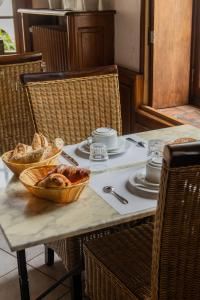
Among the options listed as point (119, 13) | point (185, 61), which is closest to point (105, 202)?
point (185, 61)

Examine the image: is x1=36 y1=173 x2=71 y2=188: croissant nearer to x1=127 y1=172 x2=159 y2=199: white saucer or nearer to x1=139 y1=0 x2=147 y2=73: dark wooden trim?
x1=127 y1=172 x2=159 y2=199: white saucer

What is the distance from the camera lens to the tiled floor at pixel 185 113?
2527 millimetres

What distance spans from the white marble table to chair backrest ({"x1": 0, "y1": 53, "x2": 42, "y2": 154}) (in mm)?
1243

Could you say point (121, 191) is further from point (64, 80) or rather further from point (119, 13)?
point (119, 13)

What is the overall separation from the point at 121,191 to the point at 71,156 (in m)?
0.35

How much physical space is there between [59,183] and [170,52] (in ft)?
5.41

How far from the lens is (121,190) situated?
55.4 inches

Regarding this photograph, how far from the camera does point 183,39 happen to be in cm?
271

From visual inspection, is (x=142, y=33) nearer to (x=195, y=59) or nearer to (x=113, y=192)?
(x=195, y=59)

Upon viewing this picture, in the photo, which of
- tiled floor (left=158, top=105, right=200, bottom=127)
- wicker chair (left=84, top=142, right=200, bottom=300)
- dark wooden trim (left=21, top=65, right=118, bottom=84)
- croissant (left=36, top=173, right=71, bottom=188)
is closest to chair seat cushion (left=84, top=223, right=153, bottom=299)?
wicker chair (left=84, top=142, right=200, bottom=300)

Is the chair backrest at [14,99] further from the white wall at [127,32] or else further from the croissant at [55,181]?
the croissant at [55,181]

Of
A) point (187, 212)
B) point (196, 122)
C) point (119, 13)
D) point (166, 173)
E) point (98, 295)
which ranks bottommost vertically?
point (98, 295)

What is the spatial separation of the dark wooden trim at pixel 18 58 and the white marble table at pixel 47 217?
4.32 feet

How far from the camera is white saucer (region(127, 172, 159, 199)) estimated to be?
1.36 metres
